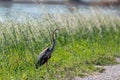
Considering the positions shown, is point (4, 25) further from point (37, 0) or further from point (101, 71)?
point (37, 0)

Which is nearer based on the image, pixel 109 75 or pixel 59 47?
pixel 109 75

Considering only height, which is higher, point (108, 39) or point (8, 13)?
point (8, 13)

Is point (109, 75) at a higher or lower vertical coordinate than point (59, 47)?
higher

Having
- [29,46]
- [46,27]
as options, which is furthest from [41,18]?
[29,46]

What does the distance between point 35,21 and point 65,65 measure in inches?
74.1

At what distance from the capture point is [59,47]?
10.8 meters

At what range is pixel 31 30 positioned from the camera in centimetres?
989

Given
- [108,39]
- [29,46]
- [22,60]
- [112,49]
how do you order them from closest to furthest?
[22,60] → [29,46] → [112,49] → [108,39]

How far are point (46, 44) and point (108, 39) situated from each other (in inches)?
99.9

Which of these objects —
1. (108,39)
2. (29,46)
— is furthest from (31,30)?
(108,39)

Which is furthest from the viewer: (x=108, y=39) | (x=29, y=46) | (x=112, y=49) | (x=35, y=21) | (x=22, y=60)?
(x=108, y=39)

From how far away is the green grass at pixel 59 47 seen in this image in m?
8.20

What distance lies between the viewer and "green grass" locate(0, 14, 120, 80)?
26.9 ft

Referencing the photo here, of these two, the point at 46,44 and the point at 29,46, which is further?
the point at 46,44
